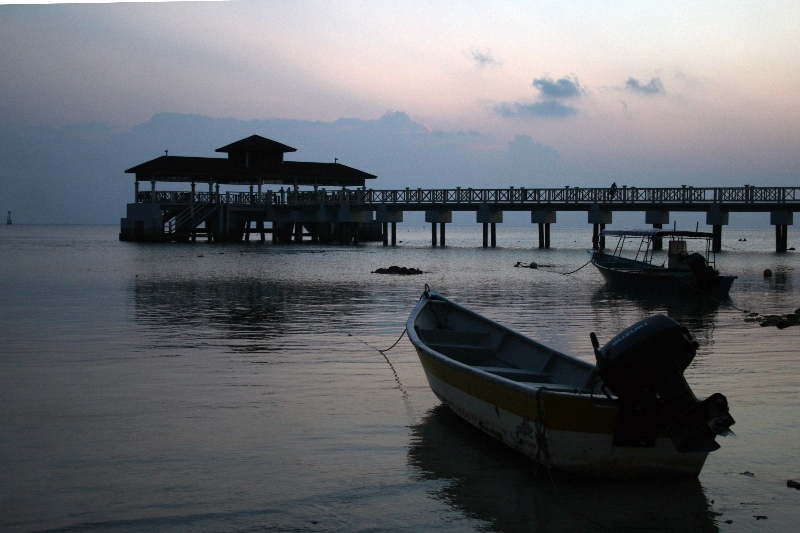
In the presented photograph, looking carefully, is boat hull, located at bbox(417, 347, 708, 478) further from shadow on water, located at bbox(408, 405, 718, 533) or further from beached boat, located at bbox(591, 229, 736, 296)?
beached boat, located at bbox(591, 229, 736, 296)

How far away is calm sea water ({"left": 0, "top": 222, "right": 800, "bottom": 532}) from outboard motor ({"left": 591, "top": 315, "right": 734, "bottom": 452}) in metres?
0.51

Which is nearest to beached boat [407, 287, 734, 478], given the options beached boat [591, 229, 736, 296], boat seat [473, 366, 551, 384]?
boat seat [473, 366, 551, 384]

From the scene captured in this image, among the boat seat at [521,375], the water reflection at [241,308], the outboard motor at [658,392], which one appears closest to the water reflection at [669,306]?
the water reflection at [241,308]

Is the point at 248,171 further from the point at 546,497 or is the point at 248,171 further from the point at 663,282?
the point at 546,497

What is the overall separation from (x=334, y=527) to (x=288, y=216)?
178 ft

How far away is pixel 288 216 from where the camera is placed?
193 feet

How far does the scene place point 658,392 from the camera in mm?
5664

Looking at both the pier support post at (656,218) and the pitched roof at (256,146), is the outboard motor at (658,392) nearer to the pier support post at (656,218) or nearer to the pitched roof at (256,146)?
the pier support post at (656,218)

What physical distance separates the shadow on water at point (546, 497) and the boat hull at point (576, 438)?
130 millimetres

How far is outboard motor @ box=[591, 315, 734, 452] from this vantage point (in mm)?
5457

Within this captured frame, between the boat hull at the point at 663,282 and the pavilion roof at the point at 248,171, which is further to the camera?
the pavilion roof at the point at 248,171

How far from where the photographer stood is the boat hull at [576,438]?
18.6ft

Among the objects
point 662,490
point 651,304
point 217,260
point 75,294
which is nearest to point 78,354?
point 662,490

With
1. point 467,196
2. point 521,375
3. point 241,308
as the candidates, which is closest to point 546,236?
point 467,196
